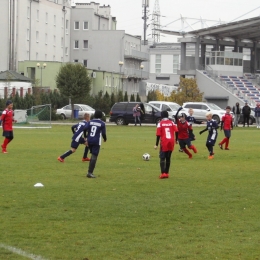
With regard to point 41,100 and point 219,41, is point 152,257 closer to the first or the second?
point 41,100

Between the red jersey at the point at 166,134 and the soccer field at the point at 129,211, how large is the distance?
0.83 metres

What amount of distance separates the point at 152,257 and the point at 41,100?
188ft

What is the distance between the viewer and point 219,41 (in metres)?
89.3

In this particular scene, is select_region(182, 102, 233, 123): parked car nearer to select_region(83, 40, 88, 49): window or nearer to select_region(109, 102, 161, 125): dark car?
select_region(109, 102, 161, 125): dark car

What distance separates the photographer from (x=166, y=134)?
1680cm

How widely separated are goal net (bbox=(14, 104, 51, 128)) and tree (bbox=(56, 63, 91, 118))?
42.5 ft

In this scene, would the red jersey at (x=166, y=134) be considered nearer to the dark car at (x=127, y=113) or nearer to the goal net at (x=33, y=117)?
the goal net at (x=33, y=117)

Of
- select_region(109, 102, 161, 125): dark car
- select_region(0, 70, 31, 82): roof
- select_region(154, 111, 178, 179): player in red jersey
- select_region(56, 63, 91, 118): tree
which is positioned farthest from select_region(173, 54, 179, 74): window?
select_region(154, 111, 178, 179): player in red jersey

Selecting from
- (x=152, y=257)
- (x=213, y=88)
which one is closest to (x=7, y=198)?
(x=152, y=257)

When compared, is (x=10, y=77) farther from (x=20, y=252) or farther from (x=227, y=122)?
(x=20, y=252)

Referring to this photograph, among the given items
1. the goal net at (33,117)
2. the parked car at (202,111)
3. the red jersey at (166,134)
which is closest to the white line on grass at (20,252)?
the red jersey at (166,134)

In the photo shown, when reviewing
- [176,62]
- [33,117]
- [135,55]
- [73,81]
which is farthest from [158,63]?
[33,117]

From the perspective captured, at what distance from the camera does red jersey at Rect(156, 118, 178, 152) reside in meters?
16.8

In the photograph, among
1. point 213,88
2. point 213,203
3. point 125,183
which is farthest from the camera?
point 213,88
